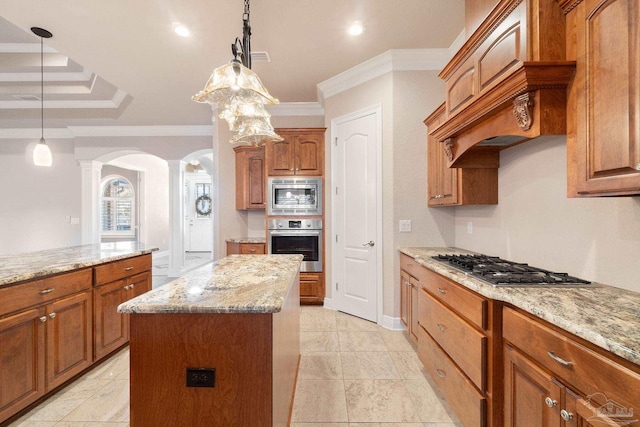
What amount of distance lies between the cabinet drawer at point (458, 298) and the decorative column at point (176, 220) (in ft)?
16.5

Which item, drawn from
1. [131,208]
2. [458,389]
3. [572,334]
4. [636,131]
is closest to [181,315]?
[572,334]

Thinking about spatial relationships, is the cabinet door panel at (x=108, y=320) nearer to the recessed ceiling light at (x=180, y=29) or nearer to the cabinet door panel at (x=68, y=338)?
the cabinet door panel at (x=68, y=338)

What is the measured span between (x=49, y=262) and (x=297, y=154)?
279cm

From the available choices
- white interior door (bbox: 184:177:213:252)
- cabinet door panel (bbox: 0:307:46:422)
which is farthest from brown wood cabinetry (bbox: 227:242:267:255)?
white interior door (bbox: 184:177:213:252)

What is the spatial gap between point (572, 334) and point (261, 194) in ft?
13.1

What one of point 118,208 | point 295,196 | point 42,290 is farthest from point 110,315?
point 118,208

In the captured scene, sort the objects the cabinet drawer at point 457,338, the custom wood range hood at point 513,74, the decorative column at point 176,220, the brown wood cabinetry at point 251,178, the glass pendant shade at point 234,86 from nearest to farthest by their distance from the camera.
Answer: the custom wood range hood at point 513,74 → the cabinet drawer at point 457,338 → the glass pendant shade at point 234,86 → the brown wood cabinetry at point 251,178 → the decorative column at point 176,220

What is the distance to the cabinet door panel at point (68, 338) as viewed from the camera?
6.29ft

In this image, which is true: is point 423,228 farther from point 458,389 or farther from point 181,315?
point 181,315

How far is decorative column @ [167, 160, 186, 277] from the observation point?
5.64m

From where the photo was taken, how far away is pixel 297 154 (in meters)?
3.98

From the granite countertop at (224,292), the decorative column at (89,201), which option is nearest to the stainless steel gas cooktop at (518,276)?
the granite countertop at (224,292)

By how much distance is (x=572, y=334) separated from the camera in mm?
970

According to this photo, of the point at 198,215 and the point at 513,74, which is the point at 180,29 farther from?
the point at 198,215
